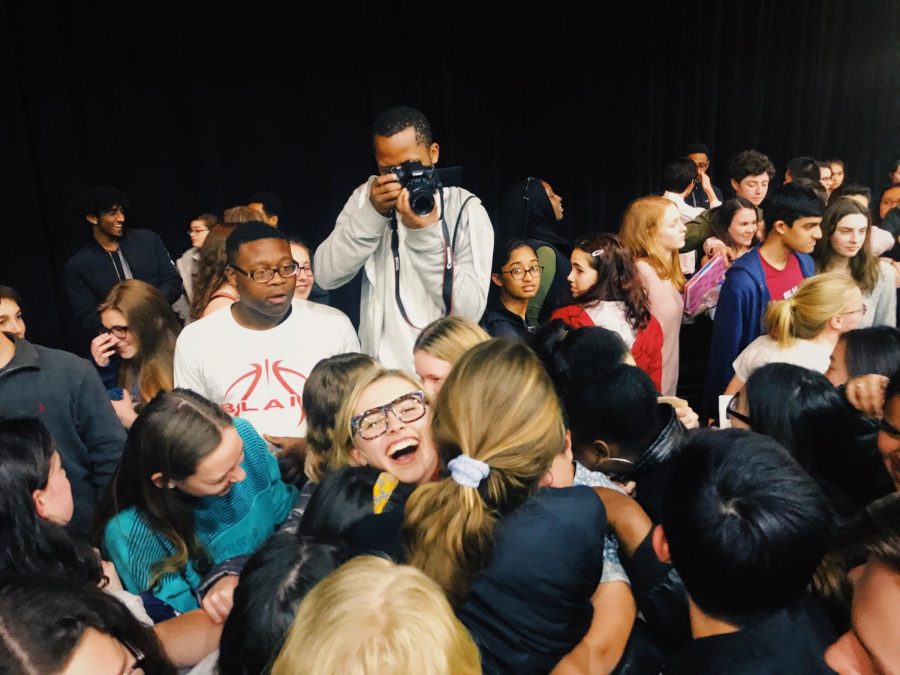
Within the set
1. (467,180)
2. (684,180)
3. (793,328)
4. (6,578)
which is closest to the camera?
(6,578)

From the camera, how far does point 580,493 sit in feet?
4.08

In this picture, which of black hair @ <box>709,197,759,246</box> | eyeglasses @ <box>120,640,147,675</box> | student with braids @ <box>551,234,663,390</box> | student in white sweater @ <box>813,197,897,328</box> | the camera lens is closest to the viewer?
eyeglasses @ <box>120,640,147,675</box>

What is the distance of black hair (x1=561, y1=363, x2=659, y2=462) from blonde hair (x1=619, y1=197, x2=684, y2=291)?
1.39m

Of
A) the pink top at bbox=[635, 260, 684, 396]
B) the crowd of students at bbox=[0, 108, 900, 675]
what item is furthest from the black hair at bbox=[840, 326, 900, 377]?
the pink top at bbox=[635, 260, 684, 396]

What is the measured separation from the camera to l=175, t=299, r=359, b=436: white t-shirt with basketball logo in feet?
6.60

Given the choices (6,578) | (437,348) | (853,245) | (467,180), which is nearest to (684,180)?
(853,245)

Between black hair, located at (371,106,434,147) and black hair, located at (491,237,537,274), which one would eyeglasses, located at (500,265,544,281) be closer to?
black hair, located at (491,237,537,274)

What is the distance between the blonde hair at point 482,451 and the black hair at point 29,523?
67cm

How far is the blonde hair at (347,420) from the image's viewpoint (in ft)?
5.37

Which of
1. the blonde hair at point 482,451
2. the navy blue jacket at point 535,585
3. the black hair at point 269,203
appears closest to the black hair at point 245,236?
the blonde hair at point 482,451

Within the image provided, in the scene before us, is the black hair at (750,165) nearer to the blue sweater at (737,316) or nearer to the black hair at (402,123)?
the blue sweater at (737,316)

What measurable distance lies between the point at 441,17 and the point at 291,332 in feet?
13.6

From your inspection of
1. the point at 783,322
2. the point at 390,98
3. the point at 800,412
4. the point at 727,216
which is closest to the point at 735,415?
the point at 800,412

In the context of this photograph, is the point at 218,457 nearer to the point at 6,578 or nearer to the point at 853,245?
the point at 6,578
